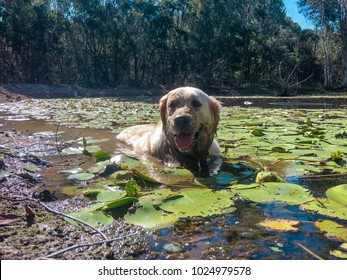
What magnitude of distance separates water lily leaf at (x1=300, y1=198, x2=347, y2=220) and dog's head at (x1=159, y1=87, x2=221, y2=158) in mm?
1608

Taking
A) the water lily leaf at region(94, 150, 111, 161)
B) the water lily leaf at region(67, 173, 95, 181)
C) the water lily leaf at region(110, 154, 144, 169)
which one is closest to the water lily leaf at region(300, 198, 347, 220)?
the water lily leaf at region(67, 173, 95, 181)

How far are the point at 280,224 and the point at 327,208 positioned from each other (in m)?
0.44

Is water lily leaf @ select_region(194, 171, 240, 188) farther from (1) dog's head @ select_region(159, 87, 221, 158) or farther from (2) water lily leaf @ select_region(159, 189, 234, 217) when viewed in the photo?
(1) dog's head @ select_region(159, 87, 221, 158)

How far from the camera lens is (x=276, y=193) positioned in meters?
2.81

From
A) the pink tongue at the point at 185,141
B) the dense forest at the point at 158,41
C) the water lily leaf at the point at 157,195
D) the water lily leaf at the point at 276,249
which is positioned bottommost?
the water lily leaf at the point at 157,195

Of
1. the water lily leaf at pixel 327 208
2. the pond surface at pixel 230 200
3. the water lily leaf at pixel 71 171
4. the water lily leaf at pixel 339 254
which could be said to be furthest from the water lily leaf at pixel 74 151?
the water lily leaf at pixel 339 254

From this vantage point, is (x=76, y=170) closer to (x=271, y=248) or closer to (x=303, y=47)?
(x=271, y=248)

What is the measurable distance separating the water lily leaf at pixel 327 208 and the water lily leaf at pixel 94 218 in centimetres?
126

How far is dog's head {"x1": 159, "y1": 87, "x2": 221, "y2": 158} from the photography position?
12.9 feet

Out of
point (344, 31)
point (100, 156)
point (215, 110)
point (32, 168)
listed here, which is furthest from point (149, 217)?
point (344, 31)

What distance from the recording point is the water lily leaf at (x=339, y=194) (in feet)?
8.49

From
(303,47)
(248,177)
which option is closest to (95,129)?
(248,177)

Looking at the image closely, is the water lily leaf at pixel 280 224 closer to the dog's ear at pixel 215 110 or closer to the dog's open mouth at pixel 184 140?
the dog's open mouth at pixel 184 140

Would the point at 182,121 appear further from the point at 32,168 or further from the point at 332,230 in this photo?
the point at 332,230
